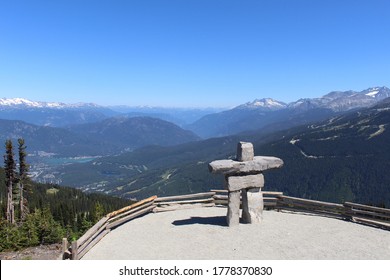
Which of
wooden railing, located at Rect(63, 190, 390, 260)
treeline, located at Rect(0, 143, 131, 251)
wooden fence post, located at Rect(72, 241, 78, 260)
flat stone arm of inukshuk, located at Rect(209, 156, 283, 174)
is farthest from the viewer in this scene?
treeline, located at Rect(0, 143, 131, 251)

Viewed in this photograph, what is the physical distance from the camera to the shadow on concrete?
25.9m

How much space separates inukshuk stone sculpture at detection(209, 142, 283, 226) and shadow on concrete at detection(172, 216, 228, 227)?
3.46 ft

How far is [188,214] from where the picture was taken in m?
29.0

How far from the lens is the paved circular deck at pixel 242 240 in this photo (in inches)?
776

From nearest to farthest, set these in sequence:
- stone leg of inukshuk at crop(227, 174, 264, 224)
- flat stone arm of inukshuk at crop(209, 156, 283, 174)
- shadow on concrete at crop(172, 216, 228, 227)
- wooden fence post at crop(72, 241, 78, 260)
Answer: wooden fence post at crop(72, 241, 78, 260) → flat stone arm of inukshuk at crop(209, 156, 283, 174) → stone leg of inukshuk at crop(227, 174, 264, 224) → shadow on concrete at crop(172, 216, 228, 227)

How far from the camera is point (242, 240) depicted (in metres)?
22.2

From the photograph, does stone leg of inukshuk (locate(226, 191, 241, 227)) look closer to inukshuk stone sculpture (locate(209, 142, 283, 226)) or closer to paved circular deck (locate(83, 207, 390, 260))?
inukshuk stone sculpture (locate(209, 142, 283, 226))

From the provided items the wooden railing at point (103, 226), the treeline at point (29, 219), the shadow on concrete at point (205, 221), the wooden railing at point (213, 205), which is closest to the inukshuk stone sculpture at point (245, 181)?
the shadow on concrete at point (205, 221)

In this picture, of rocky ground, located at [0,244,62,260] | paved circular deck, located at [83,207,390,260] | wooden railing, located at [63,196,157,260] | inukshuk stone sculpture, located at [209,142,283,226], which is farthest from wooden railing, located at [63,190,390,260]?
rocky ground, located at [0,244,62,260]

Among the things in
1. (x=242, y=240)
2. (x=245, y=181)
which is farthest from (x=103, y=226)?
(x=245, y=181)

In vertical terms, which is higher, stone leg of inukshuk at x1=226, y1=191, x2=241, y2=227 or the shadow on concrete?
stone leg of inukshuk at x1=226, y1=191, x2=241, y2=227
